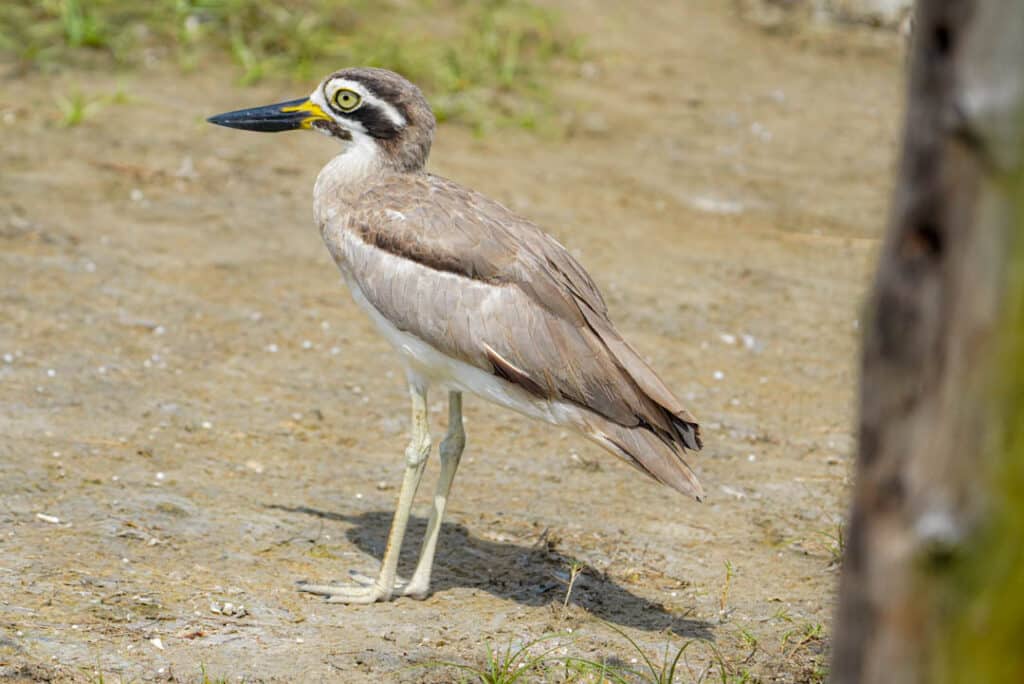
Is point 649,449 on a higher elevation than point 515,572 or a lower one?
higher

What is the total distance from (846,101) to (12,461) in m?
7.10

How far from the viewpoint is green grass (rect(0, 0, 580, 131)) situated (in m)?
8.89

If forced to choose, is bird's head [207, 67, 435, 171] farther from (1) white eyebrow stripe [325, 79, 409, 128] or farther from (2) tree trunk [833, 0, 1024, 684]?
(2) tree trunk [833, 0, 1024, 684]

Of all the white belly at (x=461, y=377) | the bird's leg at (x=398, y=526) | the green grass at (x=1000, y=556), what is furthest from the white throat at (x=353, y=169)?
the green grass at (x=1000, y=556)

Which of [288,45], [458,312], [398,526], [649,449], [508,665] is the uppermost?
[288,45]

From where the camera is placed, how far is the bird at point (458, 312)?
165 inches

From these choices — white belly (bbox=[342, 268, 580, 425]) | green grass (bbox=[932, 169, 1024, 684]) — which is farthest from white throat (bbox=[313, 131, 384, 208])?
green grass (bbox=[932, 169, 1024, 684])

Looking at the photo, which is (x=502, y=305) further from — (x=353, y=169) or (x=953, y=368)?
(x=953, y=368)

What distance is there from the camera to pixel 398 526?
4.41m

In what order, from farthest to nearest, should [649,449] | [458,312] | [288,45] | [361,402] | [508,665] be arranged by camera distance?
[288,45], [361,402], [458,312], [649,449], [508,665]

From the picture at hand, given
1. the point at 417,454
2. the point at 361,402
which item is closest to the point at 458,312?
the point at 417,454

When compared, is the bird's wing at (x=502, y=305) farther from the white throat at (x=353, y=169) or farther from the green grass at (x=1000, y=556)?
the green grass at (x=1000, y=556)

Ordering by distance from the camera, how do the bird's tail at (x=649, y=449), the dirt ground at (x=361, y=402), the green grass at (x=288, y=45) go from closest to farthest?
the bird's tail at (x=649, y=449), the dirt ground at (x=361, y=402), the green grass at (x=288, y=45)

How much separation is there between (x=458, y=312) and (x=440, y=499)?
0.68 m
